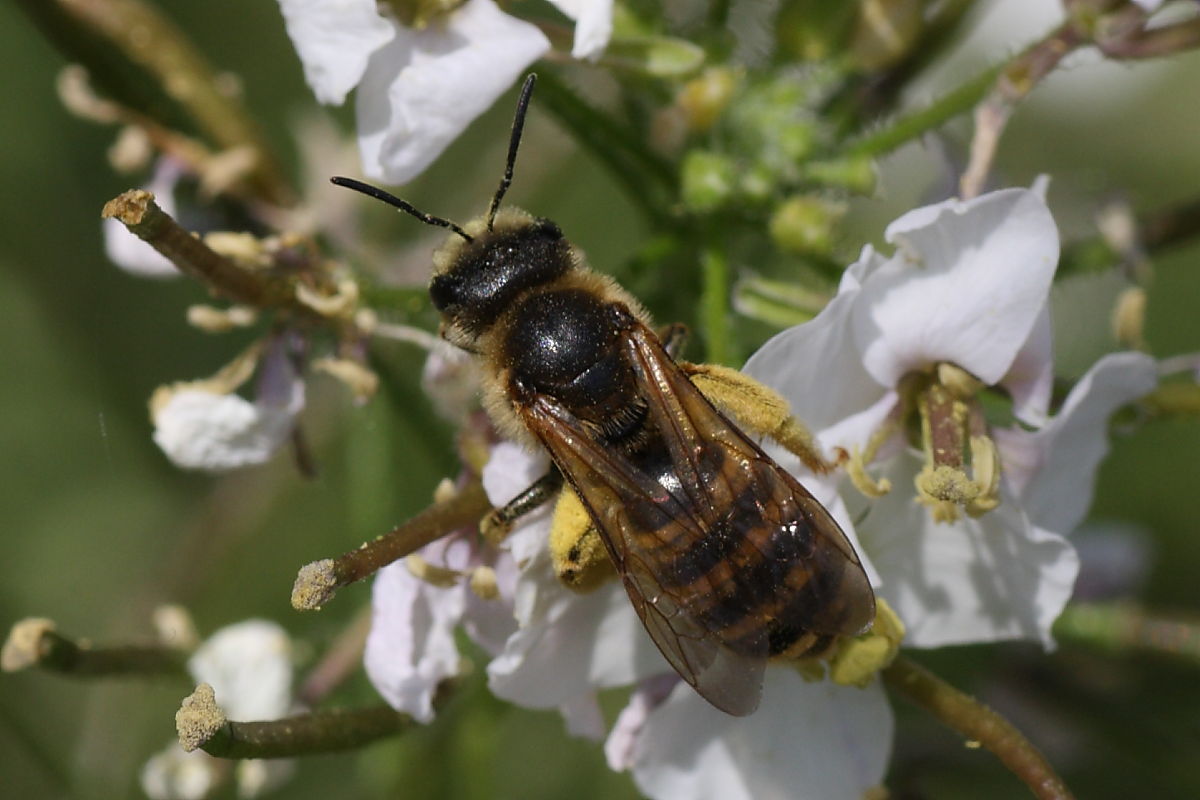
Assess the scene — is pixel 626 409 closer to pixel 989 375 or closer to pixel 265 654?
pixel 989 375

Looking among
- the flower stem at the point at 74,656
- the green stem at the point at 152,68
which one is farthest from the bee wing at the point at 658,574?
the green stem at the point at 152,68

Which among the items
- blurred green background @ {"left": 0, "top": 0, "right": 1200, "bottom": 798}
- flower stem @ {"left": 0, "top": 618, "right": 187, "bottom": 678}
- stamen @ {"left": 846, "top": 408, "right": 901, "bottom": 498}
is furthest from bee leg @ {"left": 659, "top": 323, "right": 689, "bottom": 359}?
flower stem @ {"left": 0, "top": 618, "right": 187, "bottom": 678}

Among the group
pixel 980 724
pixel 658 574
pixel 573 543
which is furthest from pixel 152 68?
pixel 980 724

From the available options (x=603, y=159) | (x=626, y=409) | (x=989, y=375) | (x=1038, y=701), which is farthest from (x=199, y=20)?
(x=1038, y=701)

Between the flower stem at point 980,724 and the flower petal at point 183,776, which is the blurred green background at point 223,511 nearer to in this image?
the flower petal at point 183,776

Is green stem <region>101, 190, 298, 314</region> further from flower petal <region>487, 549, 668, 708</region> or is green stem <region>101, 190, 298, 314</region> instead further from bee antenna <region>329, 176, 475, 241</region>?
flower petal <region>487, 549, 668, 708</region>

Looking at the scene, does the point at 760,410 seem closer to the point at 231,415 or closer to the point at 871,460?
the point at 871,460
